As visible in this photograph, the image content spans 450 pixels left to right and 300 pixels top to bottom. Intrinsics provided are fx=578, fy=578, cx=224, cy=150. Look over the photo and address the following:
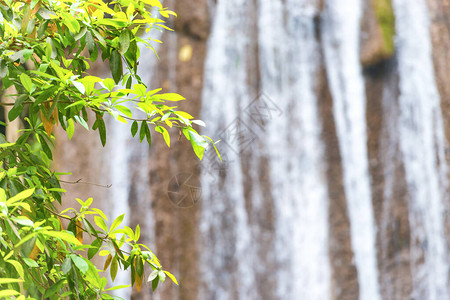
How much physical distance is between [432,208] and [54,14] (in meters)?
2.77

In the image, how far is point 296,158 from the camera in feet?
10.7

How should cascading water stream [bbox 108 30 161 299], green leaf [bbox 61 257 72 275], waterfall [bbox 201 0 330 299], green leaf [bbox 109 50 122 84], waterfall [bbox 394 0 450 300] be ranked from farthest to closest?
waterfall [bbox 394 0 450 300], waterfall [bbox 201 0 330 299], cascading water stream [bbox 108 30 161 299], green leaf [bbox 109 50 122 84], green leaf [bbox 61 257 72 275]

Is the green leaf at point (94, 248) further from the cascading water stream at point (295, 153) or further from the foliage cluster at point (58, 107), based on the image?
the cascading water stream at point (295, 153)

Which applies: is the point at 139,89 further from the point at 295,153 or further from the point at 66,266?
the point at 295,153

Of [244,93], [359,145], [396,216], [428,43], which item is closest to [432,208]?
[396,216]

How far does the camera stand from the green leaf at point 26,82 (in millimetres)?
970

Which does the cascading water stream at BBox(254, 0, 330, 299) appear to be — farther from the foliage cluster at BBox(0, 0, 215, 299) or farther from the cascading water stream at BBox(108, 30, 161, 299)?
the foliage cluster at BBox(0, 0, 215, 299)

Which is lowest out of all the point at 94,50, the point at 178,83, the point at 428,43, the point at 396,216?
the point at 396,216

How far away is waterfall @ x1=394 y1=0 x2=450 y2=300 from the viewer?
332 cm

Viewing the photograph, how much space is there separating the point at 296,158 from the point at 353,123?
388mm

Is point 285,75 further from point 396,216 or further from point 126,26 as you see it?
point 126,26

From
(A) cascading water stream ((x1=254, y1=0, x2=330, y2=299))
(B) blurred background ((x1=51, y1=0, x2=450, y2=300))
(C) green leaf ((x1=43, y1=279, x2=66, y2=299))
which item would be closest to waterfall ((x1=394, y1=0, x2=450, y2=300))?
(B) blurred background ((x1=51, y1=0, x2=450, y2=300))

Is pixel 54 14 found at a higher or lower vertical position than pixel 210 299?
higher

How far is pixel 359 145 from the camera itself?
3.30 meters
